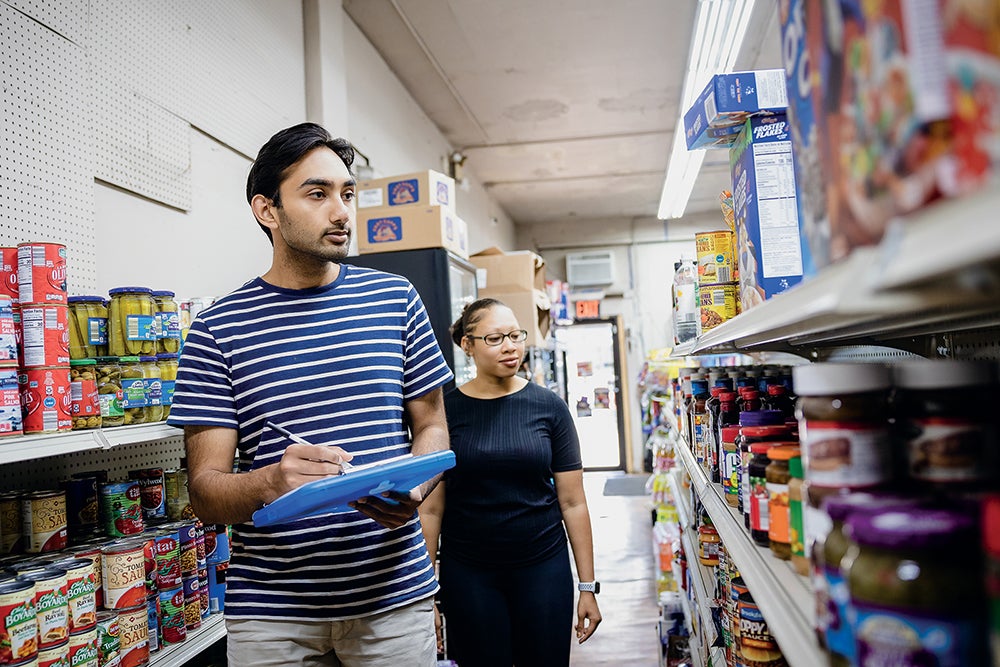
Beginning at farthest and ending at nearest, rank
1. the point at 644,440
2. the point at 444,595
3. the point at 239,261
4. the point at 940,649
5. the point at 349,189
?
the point at 644,440
the point at 239,261
the point at 444,595
the point at 349,189
the point at 940,649

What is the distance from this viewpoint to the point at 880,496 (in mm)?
751

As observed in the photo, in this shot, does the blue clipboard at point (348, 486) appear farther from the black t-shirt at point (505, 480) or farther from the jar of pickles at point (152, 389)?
the black t-shirt at point (505, 480)

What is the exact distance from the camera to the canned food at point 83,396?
1602 mm

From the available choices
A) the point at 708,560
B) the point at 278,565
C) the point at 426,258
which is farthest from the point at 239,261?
the point at 708,560

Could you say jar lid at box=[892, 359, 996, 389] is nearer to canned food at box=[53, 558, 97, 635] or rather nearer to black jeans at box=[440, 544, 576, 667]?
canned food at box=[53, 558, 97, 635]

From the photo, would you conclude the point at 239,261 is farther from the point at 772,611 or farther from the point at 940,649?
the point at 940,649

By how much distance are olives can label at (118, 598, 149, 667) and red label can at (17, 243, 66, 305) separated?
0.78 meters

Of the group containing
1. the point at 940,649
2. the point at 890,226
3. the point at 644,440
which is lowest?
the point at 644,440

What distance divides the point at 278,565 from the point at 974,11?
1.60 m

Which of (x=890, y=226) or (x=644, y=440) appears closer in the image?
(x=890, y=226)

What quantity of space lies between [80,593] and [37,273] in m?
0.71

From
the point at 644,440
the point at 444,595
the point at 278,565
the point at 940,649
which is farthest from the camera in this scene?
the point at 644,440

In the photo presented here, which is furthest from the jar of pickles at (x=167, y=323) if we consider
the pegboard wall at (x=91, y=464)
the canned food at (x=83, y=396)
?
the pegboard wall at (x=91, y=464)

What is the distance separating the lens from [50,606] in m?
1.45
